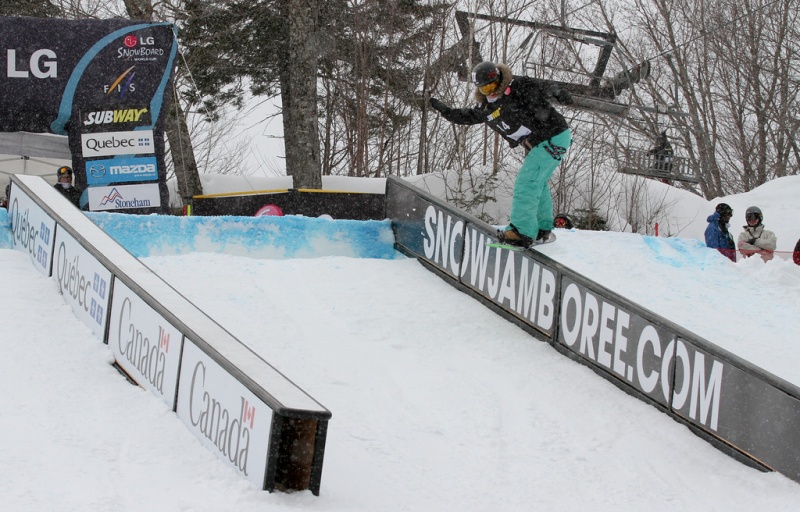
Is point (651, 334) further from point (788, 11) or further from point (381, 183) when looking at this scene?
point (788, 11)

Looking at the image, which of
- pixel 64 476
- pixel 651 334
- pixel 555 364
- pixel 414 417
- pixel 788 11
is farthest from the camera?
pixel 788 11

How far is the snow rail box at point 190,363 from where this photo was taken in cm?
394

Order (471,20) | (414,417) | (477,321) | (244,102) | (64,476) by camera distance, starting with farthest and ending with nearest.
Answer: (244,102) < (471,20) < (477,321) < (414,417) < (64,476)

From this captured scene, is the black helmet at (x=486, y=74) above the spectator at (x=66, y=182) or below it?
above

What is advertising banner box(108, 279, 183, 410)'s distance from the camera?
4.66 metres

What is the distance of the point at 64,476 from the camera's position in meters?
3.80


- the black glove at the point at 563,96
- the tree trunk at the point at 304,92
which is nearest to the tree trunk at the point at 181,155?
the tree trunk at the point at 304,92

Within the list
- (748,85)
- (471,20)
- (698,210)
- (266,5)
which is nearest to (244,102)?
(266,5)

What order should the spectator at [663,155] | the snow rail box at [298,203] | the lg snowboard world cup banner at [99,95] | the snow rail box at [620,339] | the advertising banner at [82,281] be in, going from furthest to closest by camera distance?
the spectator at [663,155] → the snow rail box at [298,203] → the lg snowboard world cup banner at [99,95] → the advertising banner at [82,281] → the snow rail box at [620,339]

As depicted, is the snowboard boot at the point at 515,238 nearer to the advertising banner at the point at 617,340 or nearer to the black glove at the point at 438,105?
the advertising banner at the point at 617,340

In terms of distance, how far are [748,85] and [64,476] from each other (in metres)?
23.5

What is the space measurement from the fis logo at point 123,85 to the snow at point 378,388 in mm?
3123

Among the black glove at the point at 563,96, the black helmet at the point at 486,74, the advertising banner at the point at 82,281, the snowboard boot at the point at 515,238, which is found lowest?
the advertising banner at the point at 82,281

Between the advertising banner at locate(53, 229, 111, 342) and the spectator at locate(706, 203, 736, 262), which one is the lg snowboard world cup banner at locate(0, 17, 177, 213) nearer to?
the advertising banner at locate(53, 229, 111, 342)
